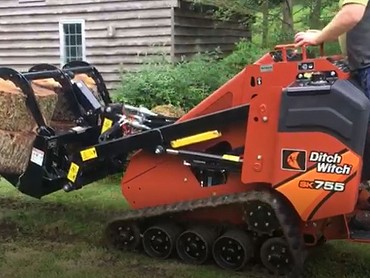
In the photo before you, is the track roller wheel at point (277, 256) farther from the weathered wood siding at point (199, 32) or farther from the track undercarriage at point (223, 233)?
the weathered wood siding at point (199, 32)

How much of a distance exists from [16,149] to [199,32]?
972 cm

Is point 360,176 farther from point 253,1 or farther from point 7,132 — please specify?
point 253,1

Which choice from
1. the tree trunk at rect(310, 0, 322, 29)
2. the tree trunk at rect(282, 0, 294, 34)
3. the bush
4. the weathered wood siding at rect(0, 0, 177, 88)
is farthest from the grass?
the weathered wood siding at rect(0, 0, 177, 88)

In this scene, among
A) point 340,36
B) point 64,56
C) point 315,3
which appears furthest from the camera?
point 64,56

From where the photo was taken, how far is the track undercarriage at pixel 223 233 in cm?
442

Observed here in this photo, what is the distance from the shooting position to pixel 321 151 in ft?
13.6

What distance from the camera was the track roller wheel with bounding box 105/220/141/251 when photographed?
16.9ft

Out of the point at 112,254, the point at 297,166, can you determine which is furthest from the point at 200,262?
the point at 297,166

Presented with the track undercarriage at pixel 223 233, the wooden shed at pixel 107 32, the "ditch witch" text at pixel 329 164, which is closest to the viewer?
the "ditch witch" text at pixel 329 164

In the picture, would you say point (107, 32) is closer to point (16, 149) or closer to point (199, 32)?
point (199, 32)

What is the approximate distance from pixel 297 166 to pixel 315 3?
7.48 m

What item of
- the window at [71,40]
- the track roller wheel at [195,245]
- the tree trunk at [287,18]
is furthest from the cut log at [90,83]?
the window at [71,40]

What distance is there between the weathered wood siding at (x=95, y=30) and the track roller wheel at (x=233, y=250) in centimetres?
911

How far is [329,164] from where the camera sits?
13.6ft
